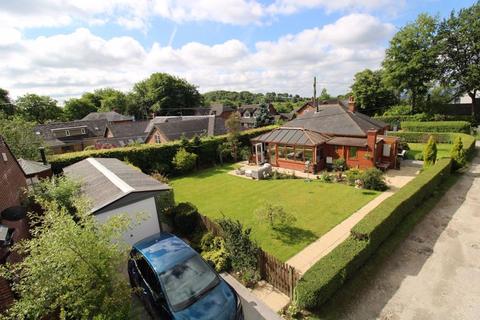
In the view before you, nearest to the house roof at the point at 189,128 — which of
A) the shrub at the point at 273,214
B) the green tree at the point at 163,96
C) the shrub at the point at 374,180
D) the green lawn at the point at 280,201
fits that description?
the green lawn at the point at 280,201

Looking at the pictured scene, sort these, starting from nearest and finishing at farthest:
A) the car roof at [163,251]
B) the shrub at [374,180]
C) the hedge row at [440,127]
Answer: the car roof at [163,251], the shrub at [374,180], the hedge row at [440,127]

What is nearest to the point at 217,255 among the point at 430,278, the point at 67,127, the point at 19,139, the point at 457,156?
the point at 430,278

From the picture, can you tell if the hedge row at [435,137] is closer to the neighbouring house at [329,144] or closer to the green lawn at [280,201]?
the neighbouring house at [329,144]

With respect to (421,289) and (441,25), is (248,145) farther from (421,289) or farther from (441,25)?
(441,25)

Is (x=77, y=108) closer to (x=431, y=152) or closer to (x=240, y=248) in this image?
(x=240, y=248)

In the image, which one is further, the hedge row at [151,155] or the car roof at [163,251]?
the hedge row at [151,155]

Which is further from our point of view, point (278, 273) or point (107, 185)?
point (107, 185)

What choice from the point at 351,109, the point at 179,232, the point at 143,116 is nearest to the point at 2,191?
the point at 179,232

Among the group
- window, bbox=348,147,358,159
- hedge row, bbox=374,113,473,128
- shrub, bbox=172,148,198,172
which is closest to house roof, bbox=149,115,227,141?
shrub, bbox=172,148,198,172
